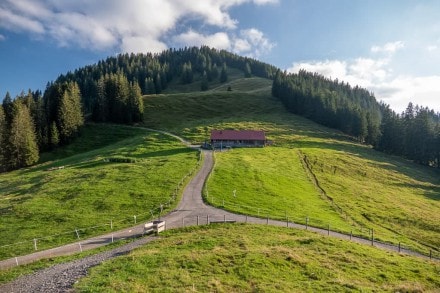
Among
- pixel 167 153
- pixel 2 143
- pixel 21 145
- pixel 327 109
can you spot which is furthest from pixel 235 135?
pixel 327 109

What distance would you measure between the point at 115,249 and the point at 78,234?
301 inches

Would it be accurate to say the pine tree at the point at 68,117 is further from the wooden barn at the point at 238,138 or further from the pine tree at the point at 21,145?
the wooden barn at the point at 238,138

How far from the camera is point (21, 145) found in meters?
89.4

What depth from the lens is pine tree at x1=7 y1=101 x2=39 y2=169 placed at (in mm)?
88375

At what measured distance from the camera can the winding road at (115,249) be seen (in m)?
24.0

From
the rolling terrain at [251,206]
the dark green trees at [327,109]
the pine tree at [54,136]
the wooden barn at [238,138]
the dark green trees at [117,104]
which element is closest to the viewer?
the rolling terrain at [251,206]

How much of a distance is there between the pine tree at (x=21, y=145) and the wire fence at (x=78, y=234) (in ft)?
195

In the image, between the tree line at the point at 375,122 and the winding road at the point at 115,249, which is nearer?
the winding road at the point at 115,249

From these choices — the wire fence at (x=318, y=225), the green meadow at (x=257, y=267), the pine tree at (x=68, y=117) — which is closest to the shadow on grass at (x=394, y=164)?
the wire fence at (x=318, y=225)

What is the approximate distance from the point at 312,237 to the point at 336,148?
254 ft

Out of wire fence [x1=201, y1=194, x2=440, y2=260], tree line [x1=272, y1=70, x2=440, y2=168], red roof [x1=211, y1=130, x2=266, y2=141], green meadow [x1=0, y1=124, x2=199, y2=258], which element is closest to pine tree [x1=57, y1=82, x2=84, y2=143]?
green meadow [x1=0, y1=124, x2=199, y2=258]

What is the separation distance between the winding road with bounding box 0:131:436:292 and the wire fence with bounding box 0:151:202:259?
1.16 meters

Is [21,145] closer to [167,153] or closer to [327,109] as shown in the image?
[167,153]

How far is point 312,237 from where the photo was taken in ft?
114
